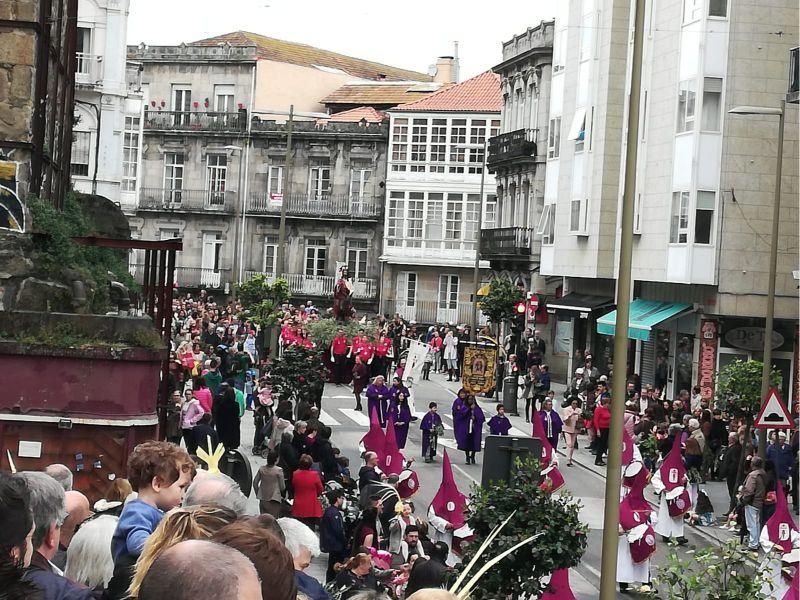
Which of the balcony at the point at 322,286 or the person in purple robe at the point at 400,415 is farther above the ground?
the balcony at the point at 322,286

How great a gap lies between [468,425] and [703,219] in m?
11.3

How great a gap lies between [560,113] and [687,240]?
12.0 meters

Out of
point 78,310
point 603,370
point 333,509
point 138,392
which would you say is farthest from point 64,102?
point 603,370

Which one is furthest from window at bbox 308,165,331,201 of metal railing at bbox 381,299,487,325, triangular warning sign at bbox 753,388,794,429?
triangular warning sign at bbox 753,388,794,429

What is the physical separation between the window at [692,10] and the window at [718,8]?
0.22 metres

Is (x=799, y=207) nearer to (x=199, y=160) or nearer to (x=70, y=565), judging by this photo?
(x=70, y=565)

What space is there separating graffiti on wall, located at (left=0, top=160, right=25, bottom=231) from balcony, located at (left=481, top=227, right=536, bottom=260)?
118 feet

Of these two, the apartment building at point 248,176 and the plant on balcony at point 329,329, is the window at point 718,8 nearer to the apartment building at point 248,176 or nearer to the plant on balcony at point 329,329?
the plant on balcony at point 329,329

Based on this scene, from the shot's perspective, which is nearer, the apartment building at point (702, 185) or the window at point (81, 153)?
the apartment building at point (702, 185)

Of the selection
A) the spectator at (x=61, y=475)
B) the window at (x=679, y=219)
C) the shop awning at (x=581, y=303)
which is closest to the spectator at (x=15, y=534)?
the spectator at (x=61, y=475)

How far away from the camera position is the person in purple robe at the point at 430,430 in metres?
29.0

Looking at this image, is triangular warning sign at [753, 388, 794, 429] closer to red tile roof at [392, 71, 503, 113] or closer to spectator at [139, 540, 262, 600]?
spectator at [139, 540, 262, 600]

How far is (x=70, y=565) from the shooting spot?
6.95m

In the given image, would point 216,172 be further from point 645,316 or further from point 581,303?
point 645,316
